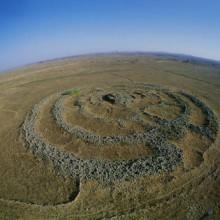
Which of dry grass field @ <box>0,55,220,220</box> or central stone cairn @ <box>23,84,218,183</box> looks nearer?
dry grass field @ <box>0,55,220,220</box>

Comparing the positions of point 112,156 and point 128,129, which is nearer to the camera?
point 112,156

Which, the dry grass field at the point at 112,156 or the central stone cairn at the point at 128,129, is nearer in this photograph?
the dry grass field at the point at 112,156

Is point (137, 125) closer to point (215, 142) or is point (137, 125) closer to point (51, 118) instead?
point (215, 142)

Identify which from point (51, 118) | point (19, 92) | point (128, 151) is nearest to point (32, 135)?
point (51, 118)

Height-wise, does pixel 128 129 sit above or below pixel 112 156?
above
